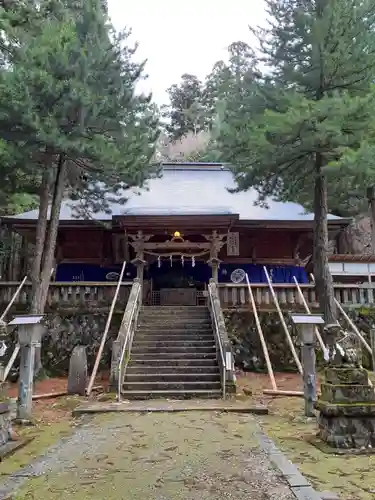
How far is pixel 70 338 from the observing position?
1141cm

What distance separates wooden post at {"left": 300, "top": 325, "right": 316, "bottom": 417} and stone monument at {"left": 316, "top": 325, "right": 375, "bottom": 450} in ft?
4.49

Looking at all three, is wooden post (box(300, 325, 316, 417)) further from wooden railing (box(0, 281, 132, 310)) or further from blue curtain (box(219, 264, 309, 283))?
blue curtain (box(219, 264, 309, 283))

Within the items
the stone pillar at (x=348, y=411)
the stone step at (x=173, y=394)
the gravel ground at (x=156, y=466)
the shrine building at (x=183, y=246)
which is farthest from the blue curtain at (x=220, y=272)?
the stone pillar at (x=348, y=411)

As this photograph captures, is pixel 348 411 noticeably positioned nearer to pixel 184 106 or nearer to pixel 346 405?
pixel 346 405

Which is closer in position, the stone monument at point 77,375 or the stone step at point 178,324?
the stone monument at point 77,375

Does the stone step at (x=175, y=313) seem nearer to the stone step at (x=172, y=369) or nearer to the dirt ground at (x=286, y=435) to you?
the dirt ground at (x=286, y=435)

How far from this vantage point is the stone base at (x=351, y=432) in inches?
193

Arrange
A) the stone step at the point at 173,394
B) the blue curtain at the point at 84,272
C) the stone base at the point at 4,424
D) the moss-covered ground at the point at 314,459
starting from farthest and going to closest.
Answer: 1. the blue curtain at the point at 84,272
2. the stone step at the point at 173,394
3. the stone base at the point at 4,424
4. the moss-covered ground at the point at 314,459

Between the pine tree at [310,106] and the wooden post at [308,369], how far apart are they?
3.54 meters

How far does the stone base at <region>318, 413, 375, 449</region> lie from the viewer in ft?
16.1

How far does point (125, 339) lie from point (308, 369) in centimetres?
428

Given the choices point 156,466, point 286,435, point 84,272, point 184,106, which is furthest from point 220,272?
point 184,106

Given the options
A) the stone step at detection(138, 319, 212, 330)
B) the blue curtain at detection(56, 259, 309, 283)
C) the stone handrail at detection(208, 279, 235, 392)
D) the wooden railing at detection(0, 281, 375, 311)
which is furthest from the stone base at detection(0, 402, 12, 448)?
the blue curtain at detection(56, 259, 309, 283)

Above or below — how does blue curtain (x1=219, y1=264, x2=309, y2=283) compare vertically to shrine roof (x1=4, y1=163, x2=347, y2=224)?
below
